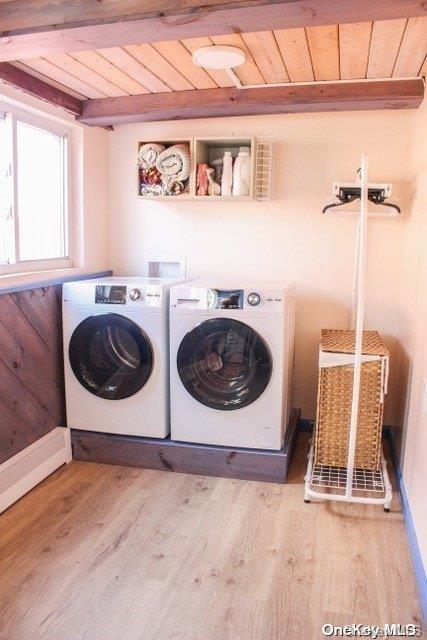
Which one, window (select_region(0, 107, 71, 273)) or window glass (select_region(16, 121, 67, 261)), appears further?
window glass (select_region(16, 121, 67, 261))

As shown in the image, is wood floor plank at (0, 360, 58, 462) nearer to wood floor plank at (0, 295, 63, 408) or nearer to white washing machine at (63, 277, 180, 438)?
wood floor plank at (0, 295, 63, 408)

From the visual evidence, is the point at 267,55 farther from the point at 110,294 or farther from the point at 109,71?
→ the point at 110,294

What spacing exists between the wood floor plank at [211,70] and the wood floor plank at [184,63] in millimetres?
26

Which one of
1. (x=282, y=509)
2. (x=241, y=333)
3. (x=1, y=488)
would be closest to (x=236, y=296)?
(x=241, y=333)

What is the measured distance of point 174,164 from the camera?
330 cm

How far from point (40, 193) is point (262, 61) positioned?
1.53 meters

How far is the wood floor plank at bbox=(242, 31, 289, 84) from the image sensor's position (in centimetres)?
228

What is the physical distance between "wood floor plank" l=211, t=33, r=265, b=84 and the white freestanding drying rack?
0.75 m

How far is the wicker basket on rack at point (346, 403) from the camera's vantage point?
276 centimetres

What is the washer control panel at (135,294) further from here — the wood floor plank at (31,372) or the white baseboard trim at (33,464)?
the white baseboard trim at (33,464)

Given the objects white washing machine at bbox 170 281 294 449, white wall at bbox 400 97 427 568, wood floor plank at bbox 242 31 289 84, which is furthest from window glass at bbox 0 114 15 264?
white wall at bbox 400 97 427 568

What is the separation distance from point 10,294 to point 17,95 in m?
1.06

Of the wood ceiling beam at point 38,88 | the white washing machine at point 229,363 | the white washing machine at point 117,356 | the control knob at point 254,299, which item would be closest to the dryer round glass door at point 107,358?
the white washing machine at point 117,356

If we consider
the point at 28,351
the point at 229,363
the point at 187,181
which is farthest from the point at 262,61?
the point at 28,351
